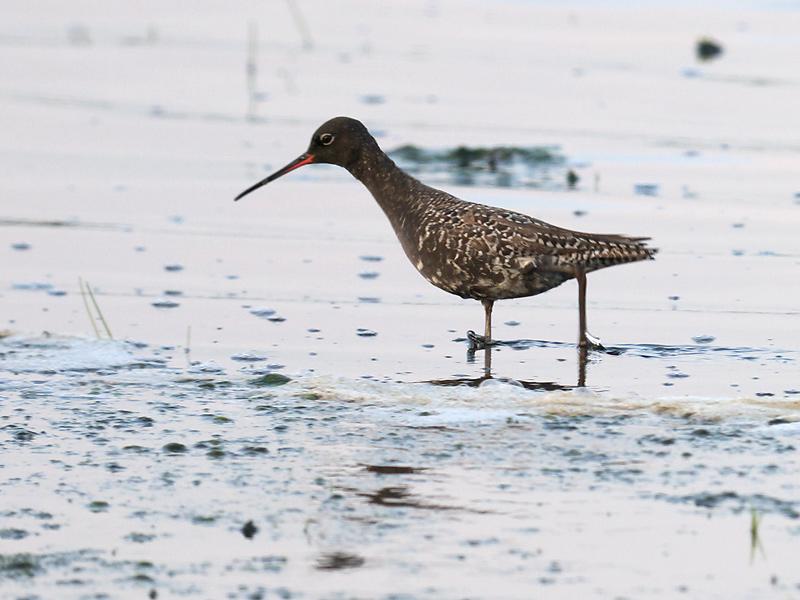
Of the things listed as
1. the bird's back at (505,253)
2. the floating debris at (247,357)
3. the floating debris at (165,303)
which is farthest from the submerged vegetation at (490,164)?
the floating debris at (247,357)

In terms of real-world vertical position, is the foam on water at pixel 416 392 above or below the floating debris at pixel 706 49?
below

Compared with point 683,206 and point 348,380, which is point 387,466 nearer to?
point 348,380

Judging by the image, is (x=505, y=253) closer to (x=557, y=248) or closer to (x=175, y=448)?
(x=557, y=248)

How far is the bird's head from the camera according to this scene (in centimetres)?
1012

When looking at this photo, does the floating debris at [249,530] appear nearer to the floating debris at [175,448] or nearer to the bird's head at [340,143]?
the floating debris at [175,448]

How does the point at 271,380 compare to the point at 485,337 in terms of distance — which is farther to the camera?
the point at 485,337

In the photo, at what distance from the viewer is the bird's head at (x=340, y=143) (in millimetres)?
10117

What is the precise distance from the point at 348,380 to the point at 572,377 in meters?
1.15

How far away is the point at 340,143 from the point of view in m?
10.1

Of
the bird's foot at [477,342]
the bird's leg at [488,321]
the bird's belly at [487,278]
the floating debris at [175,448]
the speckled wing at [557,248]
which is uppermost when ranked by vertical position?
the speckled wing at [557,248]

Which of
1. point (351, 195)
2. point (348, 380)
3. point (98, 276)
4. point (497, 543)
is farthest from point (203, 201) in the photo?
point (497, 543)

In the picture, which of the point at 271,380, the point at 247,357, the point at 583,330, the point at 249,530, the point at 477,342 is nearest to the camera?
the point at 249,530

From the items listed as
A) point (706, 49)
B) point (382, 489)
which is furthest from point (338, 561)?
point (706, 49)

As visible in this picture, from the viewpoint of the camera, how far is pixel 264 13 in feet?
72.8
